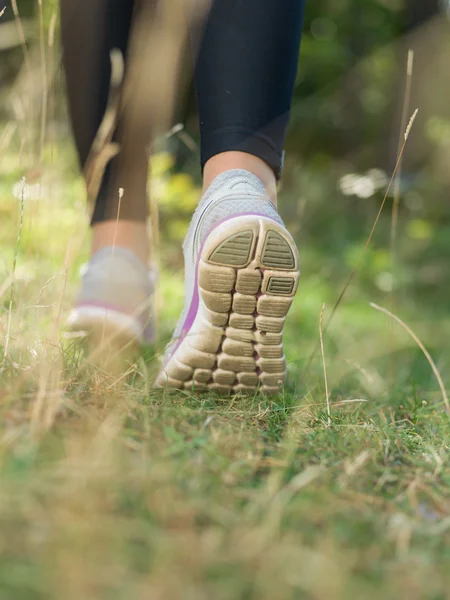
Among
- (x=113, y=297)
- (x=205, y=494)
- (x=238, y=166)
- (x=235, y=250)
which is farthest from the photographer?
(x=113, y=297)

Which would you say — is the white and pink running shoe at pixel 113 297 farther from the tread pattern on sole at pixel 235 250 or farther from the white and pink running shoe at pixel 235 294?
the tread pattern on sole at pixel 235 250

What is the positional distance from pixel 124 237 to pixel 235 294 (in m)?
0.45

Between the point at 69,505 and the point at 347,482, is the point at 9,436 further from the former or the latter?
the point at 347,482

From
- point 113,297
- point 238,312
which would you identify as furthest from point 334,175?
point 238,312

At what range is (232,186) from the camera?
1026mm

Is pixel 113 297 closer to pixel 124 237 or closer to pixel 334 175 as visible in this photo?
pixel 124 237

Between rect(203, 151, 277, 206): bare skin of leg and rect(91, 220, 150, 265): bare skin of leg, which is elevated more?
rect(203, 151, 277, 206): bare skin of leg

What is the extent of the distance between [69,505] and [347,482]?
30 cm

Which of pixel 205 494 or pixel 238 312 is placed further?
pixel 238 312

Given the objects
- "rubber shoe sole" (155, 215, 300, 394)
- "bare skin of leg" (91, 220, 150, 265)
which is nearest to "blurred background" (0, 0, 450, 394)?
"bare skin of leg" (91, 220, 150, 265)

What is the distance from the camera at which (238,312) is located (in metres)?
1.00

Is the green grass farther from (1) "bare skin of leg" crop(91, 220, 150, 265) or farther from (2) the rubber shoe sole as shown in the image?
(1) "bare skin of leg" crop(91, 220, 150, 265)

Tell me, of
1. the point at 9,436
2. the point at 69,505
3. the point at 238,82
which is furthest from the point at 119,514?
the point at 238,82

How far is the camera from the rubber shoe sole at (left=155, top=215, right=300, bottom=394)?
0.95 m
